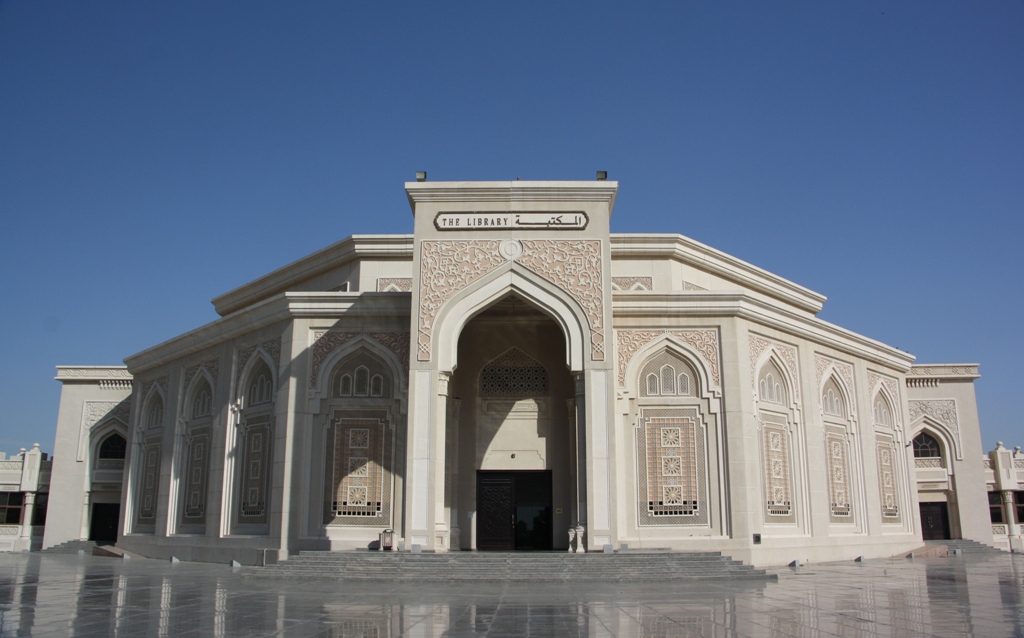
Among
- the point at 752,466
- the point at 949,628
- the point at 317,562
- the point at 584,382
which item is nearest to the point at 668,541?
the point at 752,466

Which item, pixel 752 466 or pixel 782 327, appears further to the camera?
pixel 782 327

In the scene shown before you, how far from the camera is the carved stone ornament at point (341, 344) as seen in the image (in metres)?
15.9

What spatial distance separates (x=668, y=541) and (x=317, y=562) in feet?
19.5

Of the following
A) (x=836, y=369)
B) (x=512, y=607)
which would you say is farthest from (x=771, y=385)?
(x=512, y=607)

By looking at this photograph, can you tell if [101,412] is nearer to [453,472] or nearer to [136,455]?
[136,455]

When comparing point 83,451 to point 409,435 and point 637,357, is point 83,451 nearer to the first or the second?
point 409,435

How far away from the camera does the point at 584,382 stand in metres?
14.2

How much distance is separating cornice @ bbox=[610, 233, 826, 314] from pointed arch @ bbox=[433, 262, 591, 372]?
447 centimetres

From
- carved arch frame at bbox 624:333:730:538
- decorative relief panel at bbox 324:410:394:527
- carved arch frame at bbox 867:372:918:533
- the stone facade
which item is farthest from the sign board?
carved arch frame at bbox 867:372:918:533

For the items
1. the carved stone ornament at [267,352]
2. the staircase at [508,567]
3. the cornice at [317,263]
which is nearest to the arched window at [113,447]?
the cornice at [317,263]

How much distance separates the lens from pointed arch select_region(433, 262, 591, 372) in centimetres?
1440

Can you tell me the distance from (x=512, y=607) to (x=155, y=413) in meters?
14.9

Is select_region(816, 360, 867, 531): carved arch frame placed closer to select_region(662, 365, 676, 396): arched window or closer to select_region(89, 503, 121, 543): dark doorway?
select_region(662, 365, 676, 396): arched window

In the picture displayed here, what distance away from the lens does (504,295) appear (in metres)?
14.7
